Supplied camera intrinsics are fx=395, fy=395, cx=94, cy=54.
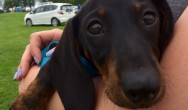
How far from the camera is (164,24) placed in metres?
2.28

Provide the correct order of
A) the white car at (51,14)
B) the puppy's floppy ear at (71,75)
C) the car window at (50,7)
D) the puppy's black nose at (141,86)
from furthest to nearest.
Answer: the car window at (50,7)
the white car at (51,14)
the puppy's floppy ear at (71,75)
the puppy's black nose at (141,86)

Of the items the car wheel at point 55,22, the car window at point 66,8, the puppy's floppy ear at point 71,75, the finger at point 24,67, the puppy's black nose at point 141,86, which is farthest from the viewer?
the car wheel at point 55,22

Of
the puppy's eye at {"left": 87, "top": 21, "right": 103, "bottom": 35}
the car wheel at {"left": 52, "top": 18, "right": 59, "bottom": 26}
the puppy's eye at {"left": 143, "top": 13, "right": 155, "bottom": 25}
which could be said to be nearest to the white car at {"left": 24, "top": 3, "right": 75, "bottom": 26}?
the car wheel at {"left": 52, "top": 18, "right": 59, "bottom": 26}

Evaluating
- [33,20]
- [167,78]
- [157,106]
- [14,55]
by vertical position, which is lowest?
[33,20]

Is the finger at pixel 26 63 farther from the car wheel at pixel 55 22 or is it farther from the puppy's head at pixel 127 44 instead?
the car wheel at pixel 55 22

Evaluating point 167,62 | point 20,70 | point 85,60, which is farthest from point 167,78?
point 20,70

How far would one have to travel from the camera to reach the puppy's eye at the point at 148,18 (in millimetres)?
2148

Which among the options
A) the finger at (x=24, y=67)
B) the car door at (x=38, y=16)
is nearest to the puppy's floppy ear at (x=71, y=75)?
the finger at (x=24, y=67)

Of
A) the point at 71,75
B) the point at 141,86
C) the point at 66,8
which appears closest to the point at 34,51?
the point at 71,75

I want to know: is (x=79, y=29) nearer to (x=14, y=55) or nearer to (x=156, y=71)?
(x=156, y=71)

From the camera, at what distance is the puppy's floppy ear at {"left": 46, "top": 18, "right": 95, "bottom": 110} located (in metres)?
2.26

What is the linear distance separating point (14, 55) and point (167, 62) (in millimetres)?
10655

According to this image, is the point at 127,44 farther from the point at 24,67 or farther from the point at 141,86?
the point at 24,67

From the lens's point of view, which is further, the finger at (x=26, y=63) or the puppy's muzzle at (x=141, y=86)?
the finger at (x=26, y=63)
